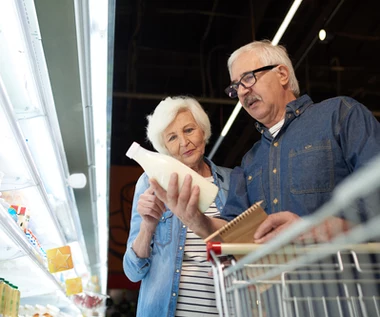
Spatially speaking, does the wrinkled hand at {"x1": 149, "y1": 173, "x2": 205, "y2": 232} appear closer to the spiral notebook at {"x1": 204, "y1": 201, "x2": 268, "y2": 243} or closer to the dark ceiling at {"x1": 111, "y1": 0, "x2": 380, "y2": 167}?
the spiral notebook at {"x1": 204, "y1": 201, "x2": 268, "y2": 243}

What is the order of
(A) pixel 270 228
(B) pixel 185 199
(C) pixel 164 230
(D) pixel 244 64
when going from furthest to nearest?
(C) pixel 164 230
(D) pixel 244 64
(B) pixel 185 199
(A) pixel 270 228

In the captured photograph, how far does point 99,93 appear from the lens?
2.49m

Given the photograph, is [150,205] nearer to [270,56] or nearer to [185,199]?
[185,199]

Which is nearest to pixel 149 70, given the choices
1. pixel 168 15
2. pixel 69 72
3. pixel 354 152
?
pixel 168 15

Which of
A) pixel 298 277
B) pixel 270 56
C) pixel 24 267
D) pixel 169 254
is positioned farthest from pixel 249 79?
pixel 24 267

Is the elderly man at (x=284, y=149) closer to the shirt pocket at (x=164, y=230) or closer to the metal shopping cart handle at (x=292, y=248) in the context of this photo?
the metal shopping cart handle at (x=292, y=248)

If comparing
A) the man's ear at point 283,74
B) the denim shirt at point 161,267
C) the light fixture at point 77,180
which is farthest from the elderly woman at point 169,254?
the light fixture at point 77,180

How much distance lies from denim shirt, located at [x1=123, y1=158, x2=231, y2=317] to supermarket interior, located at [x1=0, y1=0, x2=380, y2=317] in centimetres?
61

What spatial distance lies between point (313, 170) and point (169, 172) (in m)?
0.49

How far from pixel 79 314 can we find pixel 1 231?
9.96ft

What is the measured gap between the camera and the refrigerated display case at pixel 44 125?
1939 mm

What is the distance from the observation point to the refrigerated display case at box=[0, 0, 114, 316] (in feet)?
6.36

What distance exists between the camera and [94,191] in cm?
408

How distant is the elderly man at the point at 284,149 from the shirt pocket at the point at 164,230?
0.40 metres
